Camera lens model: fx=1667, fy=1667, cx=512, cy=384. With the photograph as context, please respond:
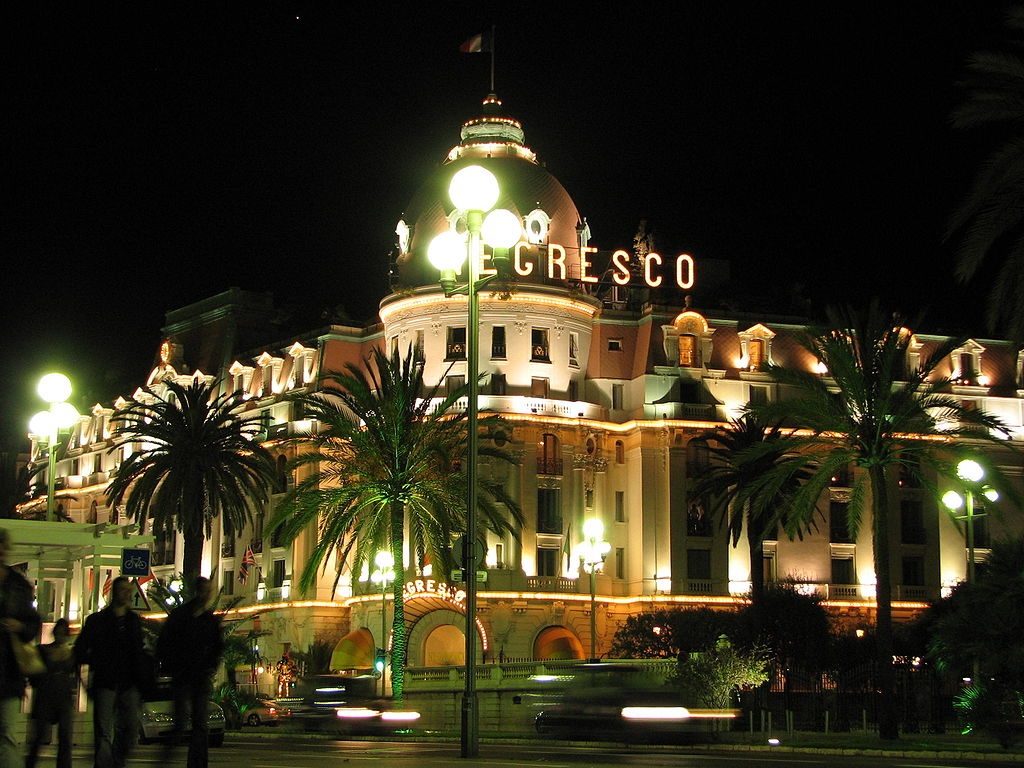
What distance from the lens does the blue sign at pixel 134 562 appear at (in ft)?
107

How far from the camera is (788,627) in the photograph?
68688 millimetres

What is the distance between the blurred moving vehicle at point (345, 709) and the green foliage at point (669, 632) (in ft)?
84.4

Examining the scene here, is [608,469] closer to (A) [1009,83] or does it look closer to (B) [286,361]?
(B) [286,361]

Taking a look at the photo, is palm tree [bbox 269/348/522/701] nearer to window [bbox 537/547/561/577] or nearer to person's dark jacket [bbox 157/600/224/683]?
window [bbox 537/547/561/577]

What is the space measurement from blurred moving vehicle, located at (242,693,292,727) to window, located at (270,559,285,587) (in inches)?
1152

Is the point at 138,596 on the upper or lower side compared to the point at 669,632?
upper

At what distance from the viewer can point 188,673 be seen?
16.7m

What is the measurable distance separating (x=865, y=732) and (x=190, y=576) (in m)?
30.0

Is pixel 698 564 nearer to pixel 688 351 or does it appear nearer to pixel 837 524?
pixel 837 524

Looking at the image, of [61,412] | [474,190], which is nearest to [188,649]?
[474,190]

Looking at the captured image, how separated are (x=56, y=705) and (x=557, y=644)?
62.6 m

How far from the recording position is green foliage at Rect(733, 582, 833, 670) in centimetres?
6725

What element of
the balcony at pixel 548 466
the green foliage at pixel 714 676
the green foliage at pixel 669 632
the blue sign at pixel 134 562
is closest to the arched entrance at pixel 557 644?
the green foliage at pixel 669 632

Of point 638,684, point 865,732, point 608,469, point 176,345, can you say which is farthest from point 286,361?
point 638,684
